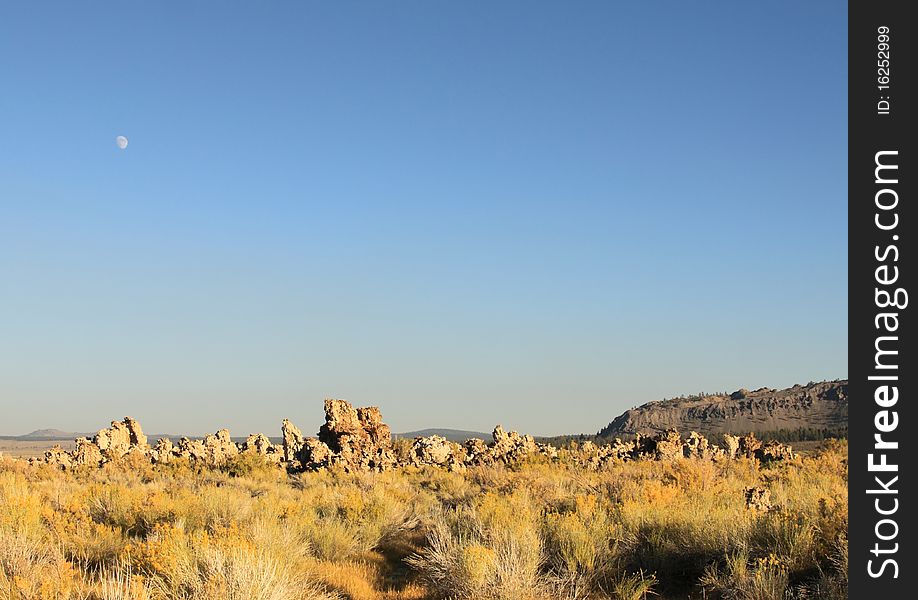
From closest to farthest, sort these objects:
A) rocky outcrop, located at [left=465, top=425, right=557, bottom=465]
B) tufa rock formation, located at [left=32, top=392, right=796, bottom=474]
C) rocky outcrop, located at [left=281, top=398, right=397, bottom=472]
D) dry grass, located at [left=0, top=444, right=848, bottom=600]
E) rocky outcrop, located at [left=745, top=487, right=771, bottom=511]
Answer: dry grass, located at [left=0, top=444, right=848, bottom=600], rocky outcrop, located at [left=745, top=487, right=771, bottom=511], rocky outcrop, located at [left=281, top=398, right=397, bottom=472], tufa rock formation, located at [left=32, top=392, right=796, bottom=474], rocky outcrop, located at [left=465, top=425, right=557, bottom=465]

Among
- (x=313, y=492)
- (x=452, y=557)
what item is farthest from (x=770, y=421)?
(x=452, y=557)

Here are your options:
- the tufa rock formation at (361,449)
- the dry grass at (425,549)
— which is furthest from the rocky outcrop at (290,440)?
the dry grass at (425,549)

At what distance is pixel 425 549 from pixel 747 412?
264ft

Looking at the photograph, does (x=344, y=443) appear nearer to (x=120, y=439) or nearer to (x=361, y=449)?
(x=361, y=449)

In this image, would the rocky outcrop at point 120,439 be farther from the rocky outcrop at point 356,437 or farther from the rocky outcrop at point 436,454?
the rocky outcrop at point 436,454

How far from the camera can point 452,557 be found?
8.11 m

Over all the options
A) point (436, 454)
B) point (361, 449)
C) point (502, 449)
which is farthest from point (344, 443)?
point (502, 449)

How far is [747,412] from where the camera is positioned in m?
80.4

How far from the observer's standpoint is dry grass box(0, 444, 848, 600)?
677cm

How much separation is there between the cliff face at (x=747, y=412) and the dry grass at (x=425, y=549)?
6739 centimetres

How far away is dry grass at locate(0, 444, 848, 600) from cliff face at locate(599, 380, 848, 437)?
67.4 m

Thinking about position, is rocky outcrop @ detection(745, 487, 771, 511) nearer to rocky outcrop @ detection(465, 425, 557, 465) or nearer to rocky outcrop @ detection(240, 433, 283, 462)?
rocky outcrop @ detection(465, 425, 557, 465)

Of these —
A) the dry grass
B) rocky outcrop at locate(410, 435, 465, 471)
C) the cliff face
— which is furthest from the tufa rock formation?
the cliff face
